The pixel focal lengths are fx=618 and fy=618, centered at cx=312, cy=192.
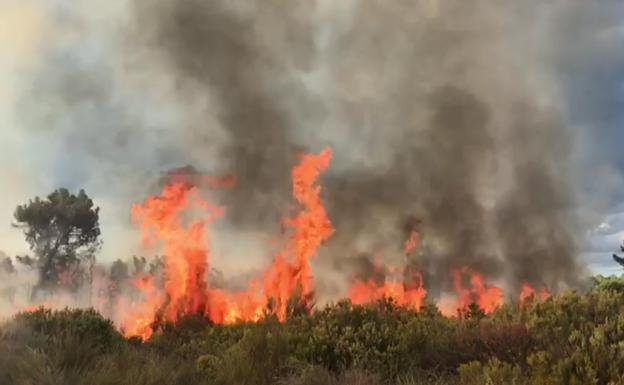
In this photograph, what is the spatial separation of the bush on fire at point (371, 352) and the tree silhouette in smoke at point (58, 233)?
29.7 meters

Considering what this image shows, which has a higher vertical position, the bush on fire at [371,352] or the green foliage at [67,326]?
the green foliage at [67,326]

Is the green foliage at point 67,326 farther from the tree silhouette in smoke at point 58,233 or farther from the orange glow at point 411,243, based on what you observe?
the tree silhouette in smoke at point 58,233

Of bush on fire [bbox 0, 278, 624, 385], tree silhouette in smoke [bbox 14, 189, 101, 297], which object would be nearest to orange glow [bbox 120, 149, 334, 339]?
bush on fire [bbox 0, 278, 624, 385]

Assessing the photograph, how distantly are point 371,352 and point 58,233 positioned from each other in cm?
3592

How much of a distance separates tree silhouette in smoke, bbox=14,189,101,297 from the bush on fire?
2973 centimetres

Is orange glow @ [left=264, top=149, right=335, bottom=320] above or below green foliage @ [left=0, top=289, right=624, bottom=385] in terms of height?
above

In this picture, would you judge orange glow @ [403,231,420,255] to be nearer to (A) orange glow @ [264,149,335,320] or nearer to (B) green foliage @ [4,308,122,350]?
(A) orange glow @ [264,149,335,320]

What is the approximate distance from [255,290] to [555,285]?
1781 centimetres

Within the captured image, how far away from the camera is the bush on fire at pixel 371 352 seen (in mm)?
7305

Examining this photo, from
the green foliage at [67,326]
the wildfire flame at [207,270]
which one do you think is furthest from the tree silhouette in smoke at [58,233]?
the green foliage at [67,326]

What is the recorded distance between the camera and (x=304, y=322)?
1145 cm

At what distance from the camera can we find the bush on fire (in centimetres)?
731

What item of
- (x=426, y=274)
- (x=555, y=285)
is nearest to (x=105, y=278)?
(x=426, y=274)

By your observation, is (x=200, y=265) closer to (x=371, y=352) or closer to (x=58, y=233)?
(x=371, y=352)
